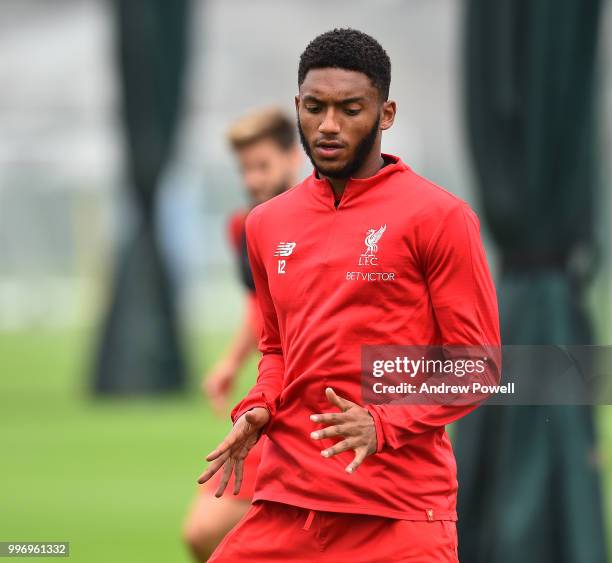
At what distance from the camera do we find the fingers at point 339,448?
125 inches

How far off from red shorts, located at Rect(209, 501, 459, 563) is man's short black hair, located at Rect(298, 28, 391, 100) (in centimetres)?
102

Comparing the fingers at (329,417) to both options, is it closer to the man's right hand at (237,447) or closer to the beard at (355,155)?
the man's right hand at (237,447)

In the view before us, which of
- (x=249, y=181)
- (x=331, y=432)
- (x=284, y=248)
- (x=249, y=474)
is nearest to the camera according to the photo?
(x=331, y=432)

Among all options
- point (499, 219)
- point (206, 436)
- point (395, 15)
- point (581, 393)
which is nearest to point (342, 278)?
point (581, 393)

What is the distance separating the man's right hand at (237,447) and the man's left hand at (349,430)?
0.30 metres

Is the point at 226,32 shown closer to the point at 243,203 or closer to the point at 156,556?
the point at 243,203

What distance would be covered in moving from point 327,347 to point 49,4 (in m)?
28.6

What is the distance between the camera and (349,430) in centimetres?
320

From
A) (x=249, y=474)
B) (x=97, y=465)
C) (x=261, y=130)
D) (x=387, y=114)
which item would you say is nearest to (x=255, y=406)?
(x=387, y=114)

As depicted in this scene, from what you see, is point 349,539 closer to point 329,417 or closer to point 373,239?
point 329,417

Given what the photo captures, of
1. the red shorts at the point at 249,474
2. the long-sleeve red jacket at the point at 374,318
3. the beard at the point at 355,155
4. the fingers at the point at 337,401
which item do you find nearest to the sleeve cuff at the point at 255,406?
the long-sleeve red jacket at the point at 374,318

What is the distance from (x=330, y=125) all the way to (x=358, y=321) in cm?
46

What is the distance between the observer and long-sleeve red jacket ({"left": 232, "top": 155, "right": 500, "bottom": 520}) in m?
3.35

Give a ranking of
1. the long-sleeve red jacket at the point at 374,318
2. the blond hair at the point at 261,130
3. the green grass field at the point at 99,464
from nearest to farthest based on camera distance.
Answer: the long-sleeve red jacket at the point at 374,318, the blond hair at the point at 261,130, the green grass field at the point at 99,464
